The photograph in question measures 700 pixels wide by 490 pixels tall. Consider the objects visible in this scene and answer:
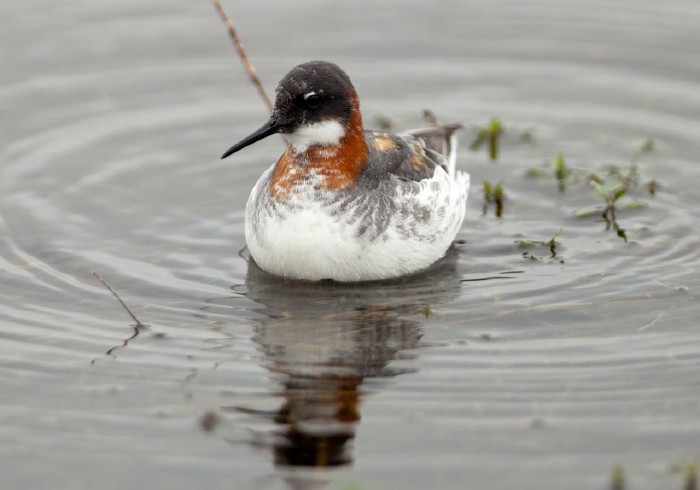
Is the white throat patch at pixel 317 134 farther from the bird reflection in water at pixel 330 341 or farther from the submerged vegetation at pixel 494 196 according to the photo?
the submerged vegetation at pixel 494 196

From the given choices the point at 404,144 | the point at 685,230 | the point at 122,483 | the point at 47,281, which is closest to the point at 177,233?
the point at 47,281

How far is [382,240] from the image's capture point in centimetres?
785

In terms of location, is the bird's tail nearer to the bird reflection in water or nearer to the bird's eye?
the bird reflection in water

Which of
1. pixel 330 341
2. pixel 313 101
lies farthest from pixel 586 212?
pixel 330 341

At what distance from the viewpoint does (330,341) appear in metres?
7.25

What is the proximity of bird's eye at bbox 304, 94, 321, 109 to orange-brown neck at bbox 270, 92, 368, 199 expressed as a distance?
0.31 metres

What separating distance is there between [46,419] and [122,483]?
0.90m

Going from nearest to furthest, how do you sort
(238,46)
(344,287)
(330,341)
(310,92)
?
(330,341)
(310,92)
(344,287)
(238,46)

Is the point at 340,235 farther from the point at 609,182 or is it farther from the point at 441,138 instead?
the point at 609,182

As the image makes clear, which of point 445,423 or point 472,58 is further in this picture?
point 472,58

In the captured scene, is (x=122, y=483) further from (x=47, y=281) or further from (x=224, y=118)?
(x=224, y=118)

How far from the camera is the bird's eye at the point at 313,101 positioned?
7.71m

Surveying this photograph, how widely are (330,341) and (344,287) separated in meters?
0.93

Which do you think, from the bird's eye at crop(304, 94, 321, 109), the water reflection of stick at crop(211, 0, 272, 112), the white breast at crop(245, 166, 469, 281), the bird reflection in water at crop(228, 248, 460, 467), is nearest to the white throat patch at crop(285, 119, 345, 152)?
the bird's eye at crop(304, 94, 321, 109)
